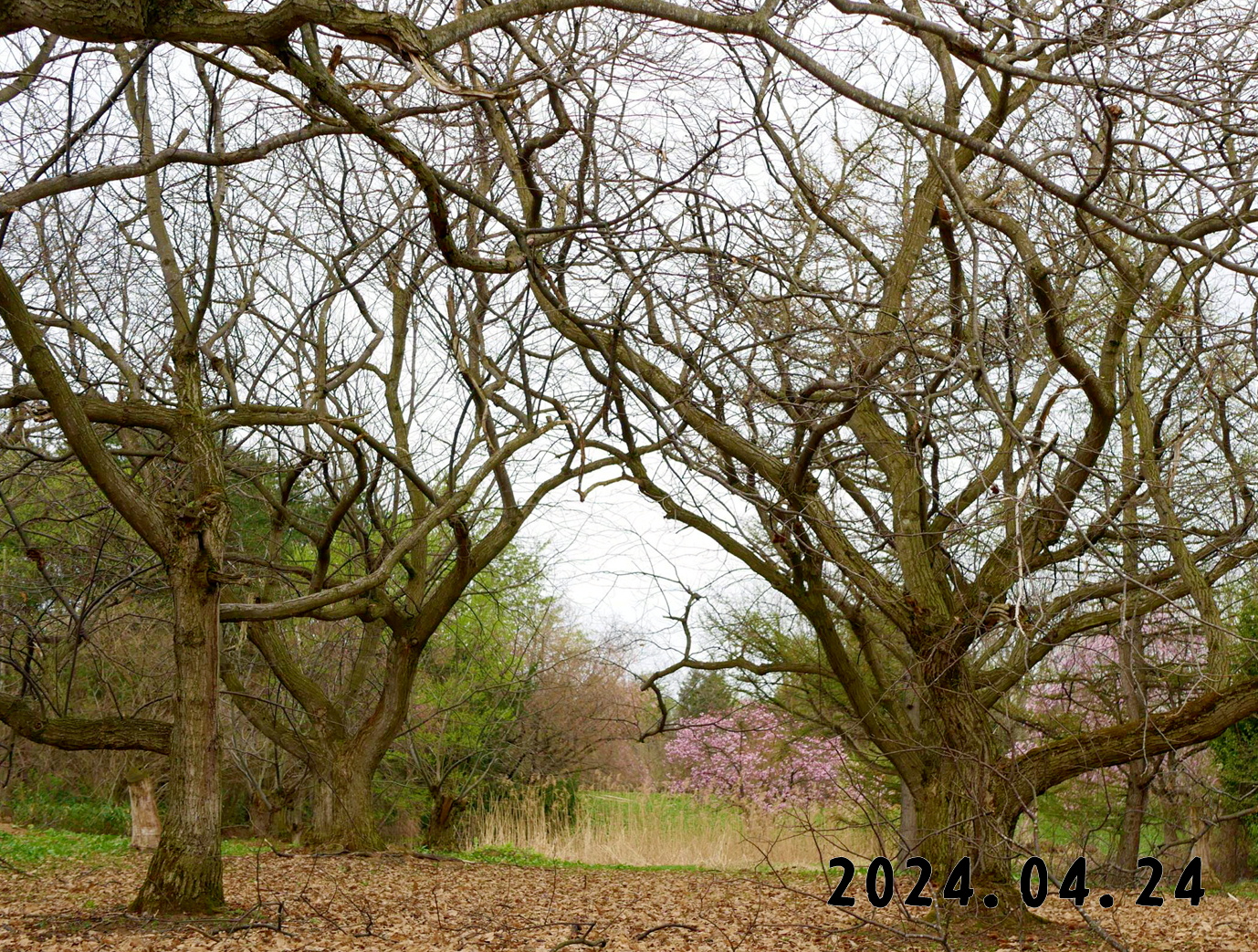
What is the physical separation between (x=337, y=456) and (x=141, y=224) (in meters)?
2.31

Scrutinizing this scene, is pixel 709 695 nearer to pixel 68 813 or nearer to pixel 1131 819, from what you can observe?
pixel 1131 819

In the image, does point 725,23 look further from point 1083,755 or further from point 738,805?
point 738,805

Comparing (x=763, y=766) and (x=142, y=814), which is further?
(x=763, y=766)

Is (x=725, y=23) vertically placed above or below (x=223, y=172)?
below

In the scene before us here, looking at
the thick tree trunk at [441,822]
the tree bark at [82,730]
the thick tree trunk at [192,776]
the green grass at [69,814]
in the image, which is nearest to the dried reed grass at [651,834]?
the thick tree trunk at [441,822]

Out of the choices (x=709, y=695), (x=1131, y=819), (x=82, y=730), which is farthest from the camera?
(x=709, y=695)

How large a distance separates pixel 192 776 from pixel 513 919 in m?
1.75

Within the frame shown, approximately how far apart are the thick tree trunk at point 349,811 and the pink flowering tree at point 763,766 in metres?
4.19

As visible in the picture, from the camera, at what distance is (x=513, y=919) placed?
5.21m

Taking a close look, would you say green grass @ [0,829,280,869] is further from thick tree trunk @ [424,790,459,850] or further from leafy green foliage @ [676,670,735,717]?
leafy green foliage @ [676,670,735,717]

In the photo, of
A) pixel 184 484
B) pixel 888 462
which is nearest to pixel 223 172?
pixel 184 484

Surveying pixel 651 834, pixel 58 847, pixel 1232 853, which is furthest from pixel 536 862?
pixel 1232 853

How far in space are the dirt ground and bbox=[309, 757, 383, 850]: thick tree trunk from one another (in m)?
0.89

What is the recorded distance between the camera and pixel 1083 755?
5.04 metres
